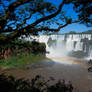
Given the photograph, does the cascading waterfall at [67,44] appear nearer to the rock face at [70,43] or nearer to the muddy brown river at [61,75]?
the rock face at [70,43]

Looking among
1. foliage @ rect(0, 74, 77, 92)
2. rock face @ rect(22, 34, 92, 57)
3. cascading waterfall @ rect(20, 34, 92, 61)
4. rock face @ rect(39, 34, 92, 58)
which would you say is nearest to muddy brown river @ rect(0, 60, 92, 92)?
foliage @ rect(0, 74, 77, 92)

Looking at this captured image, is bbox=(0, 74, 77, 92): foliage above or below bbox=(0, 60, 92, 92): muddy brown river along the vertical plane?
above

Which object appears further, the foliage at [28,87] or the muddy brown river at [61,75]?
the muddy brown river at [61,75]

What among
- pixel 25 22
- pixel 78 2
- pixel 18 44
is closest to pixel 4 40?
pixel 18 44

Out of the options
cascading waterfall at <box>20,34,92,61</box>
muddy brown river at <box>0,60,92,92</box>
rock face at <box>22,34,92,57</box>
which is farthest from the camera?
rock face at <box>22,34,92,57</box>

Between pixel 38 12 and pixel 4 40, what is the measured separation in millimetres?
2304

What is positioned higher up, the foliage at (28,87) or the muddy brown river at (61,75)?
the foliage at (28,87)

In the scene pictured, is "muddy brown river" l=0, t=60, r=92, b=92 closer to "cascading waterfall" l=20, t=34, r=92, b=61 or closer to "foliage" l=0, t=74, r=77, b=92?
"foliage" l=0, t=74, r=77, b=92

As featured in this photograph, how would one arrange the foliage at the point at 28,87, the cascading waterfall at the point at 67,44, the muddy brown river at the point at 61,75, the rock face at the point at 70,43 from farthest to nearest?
the rock face at the point at 70,43
the cascading waterfall at the point at 67,44
the muddy brown river at the point at 61,75
the foliage at the point at 28,87

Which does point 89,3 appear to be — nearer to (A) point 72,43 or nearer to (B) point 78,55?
(B) point 78,55

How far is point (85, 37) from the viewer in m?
37.7

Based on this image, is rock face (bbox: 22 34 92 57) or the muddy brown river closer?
the muddy brown river

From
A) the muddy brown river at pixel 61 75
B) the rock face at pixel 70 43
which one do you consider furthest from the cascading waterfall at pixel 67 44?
the muddy brown river at pixel 61 75

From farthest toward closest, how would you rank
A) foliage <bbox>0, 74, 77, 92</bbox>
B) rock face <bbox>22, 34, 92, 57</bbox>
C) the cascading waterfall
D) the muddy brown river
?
1. rock face <bbox>22, 34, 92, 57</bbox>
2. the cascading waterfall
3. the muddy brown river
4. foliage <bbox>0, 74, 77, 92</bbox>
